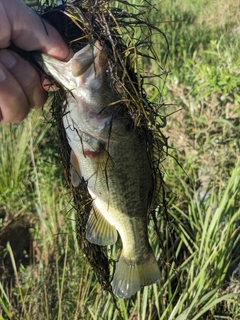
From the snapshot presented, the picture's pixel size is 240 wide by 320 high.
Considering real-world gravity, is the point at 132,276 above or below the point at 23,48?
below

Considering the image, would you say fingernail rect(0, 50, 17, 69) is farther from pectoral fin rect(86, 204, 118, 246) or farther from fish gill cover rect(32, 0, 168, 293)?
pectoral fin rect(86, 204, 118, 246)

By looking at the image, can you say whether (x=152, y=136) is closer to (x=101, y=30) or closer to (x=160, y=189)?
(x=160, y=189)

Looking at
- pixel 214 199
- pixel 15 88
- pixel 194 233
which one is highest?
pixel 15 88

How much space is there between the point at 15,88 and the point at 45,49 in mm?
215

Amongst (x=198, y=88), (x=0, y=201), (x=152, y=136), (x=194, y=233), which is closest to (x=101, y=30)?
(x=152, y=136)

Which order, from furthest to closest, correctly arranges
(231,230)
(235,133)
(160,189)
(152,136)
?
(235,133)
(231,230)
(160,189)
(152,136)

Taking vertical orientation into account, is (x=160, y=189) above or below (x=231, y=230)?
above

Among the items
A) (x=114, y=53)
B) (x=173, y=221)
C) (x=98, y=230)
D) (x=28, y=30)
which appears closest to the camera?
(x=114, y=53)

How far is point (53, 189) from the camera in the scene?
3656 mm

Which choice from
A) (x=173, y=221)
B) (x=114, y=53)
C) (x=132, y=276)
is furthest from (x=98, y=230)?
(x=173, y=221)

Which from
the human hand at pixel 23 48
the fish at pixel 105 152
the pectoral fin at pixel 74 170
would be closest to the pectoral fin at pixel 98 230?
the fish at pixel 105 152

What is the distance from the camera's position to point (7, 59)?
61.4 inches

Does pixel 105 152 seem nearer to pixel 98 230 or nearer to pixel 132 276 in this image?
pixel 98 230

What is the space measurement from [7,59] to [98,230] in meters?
0.67
